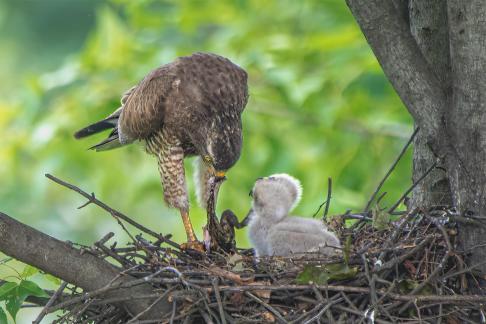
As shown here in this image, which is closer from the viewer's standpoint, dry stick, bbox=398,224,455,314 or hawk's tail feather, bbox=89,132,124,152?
dry stick, bbox=398,224,455,314

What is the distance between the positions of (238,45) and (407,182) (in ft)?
8.03

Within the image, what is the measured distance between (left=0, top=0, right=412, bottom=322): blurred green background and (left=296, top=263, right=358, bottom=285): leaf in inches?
120

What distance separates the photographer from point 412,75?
447 centimetres

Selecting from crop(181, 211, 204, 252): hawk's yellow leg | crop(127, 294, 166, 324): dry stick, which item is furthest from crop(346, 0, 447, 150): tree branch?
crop(181, 211, 204, 252): hawk's yellow leg

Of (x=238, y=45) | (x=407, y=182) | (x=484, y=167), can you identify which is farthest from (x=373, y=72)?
(x=484, y=167)

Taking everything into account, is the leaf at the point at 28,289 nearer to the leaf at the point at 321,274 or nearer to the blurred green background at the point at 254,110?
the leaf at the point at 321,274

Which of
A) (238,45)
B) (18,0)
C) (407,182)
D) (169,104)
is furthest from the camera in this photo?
(18,0)

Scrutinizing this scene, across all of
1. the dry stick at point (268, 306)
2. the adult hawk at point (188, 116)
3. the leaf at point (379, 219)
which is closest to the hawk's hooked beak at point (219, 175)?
the adult hawk at point (188, 116)

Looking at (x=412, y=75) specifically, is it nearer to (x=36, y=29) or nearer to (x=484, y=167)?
(x=484, y=167)

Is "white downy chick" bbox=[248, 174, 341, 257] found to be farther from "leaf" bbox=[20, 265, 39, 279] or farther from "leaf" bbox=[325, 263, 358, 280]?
"leaf" bbox=[20, 265, 39, 279]

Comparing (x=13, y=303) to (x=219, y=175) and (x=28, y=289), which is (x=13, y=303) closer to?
(x=28, y=289)

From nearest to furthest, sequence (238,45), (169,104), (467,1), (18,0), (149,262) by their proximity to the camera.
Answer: (467,1), (149,262), (169,104), (238,45), (18,0)

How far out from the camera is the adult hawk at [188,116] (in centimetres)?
614

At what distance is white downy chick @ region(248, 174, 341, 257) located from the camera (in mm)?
5195
